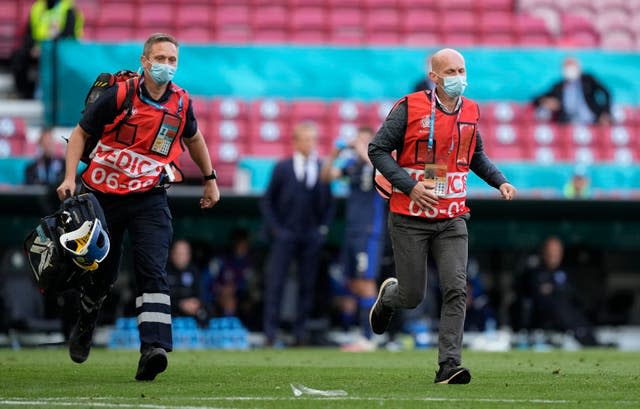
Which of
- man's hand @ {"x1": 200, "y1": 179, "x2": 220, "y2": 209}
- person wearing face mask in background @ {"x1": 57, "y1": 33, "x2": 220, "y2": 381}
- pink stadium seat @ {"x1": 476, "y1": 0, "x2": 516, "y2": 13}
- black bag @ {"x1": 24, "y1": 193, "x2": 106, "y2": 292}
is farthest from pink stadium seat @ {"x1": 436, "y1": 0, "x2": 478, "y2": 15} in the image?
black bag @ {"x1": 24, "y1": 193, "x2": 106, "y2": 292}

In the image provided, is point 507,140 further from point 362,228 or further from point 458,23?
point 362,228

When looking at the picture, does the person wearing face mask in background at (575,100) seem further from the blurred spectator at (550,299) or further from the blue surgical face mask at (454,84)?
the blue surgical face mask at (454,84)

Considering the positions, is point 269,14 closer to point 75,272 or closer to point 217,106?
point 217,106

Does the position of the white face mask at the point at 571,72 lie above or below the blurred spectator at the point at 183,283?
above

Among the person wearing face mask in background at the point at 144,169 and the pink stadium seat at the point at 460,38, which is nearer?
the person wearing face mask in background at the point at 144,169

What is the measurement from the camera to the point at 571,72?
18.0 metres

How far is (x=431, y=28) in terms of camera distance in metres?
20.9

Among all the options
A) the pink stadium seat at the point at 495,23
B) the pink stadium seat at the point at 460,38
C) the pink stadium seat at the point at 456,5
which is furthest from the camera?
the pink stadium seat at the point at 456,5

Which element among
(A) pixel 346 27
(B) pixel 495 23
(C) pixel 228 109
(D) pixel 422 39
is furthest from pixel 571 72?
(C) pixel 228 109

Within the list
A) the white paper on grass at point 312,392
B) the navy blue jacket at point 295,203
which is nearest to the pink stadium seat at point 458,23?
the navy blue jacket at point 295,203

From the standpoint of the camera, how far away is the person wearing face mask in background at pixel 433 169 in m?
7.40

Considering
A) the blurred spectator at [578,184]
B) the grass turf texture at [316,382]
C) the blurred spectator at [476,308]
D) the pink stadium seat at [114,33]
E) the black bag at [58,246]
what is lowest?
the blurred spectator at [476,308]

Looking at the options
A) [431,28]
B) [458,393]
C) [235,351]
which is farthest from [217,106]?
[458,393]

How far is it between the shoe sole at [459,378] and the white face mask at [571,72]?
37.6 ft
